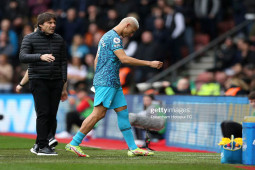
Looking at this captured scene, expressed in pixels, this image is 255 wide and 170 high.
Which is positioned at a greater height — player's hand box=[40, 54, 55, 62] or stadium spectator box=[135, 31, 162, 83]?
stadium spectator box=[135, 31, 162, 83]

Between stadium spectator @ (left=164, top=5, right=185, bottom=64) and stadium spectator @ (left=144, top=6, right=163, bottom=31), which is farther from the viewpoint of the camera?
stadium spectator @ (left=144, top=6, right=163, bottom=31)

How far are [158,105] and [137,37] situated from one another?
4.83 meters

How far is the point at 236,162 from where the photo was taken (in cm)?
999

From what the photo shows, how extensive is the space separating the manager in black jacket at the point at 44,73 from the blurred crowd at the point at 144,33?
6372 millimetres

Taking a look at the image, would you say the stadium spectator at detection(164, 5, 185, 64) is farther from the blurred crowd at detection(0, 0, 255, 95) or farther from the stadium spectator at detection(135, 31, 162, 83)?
the stadium spectator at detection(135, 31, 162, 83)

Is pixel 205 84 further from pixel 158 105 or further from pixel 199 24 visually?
pixel 199 24

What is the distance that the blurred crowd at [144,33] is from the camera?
18422mm

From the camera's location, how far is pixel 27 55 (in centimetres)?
1046

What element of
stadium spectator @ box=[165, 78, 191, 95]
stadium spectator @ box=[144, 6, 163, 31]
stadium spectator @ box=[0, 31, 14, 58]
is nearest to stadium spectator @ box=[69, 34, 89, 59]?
stadium spectator @ box=[0, 31, 14, 58]

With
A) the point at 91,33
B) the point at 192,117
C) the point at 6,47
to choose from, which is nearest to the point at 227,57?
the point at 192,117

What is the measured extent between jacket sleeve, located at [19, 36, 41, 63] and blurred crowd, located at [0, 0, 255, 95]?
266 inches

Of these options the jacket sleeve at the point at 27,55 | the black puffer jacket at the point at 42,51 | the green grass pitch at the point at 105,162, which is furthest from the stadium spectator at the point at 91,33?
the green grass pitch at the point at 105,162

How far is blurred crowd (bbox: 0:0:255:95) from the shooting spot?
18422mm

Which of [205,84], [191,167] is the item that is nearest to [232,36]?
[205,84]
